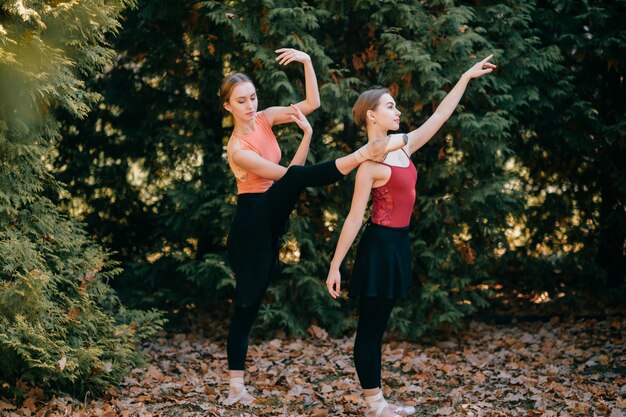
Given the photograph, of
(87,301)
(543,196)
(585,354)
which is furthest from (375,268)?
(543,196)

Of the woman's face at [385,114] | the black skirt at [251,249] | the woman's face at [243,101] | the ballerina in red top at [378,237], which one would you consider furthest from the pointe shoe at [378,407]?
the woman's face at [243,101]

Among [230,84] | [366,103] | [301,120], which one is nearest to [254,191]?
[301,120]

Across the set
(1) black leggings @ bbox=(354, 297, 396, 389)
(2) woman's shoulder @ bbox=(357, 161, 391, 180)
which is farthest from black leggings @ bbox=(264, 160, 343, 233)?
(1) black leggings @ bbox=(354, 297, 396, 389)

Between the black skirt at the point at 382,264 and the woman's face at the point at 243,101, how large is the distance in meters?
1.05

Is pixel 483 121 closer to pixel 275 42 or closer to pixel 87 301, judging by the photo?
pixel 275 42

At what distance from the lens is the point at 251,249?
465 centimetres

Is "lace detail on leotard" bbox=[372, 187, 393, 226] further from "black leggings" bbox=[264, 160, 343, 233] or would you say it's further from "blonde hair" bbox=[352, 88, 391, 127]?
"blonde hair" bbox=[352, 88, 391, 127]

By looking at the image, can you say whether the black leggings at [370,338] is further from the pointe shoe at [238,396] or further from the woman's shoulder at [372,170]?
the pointe shoe at [238,396]

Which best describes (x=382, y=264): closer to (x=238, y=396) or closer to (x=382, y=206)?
(x=382, y=206)

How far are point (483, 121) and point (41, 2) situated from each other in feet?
12.3

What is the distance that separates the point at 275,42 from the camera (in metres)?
6.59

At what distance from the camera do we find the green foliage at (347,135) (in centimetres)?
657

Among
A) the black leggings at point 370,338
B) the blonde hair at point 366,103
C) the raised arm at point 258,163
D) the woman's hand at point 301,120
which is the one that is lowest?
the black leggings at point 370,338

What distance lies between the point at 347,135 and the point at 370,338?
120 inches
